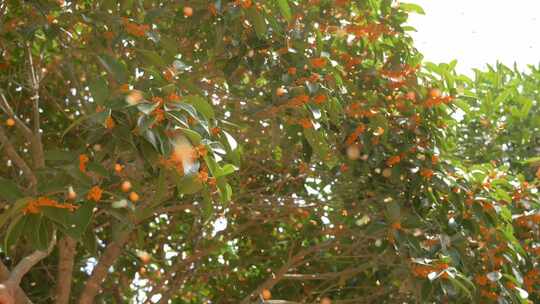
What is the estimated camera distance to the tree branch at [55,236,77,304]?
3.28m

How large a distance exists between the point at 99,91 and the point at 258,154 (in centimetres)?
243

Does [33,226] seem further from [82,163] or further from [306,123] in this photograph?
[306,123]

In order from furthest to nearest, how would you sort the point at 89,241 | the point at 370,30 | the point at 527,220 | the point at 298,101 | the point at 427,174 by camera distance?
1. the point at 527,220
2. the point at 370,30
3. the point at 427,174
4. the point at 298,101
5. the point at 89,241

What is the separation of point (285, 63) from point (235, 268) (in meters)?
1.88

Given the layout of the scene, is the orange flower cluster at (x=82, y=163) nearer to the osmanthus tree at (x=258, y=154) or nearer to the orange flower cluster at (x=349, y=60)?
the osmanthus tree at (x=258, y=154)

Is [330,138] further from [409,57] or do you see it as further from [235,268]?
[235,268]

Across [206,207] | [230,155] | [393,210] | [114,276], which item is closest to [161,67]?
[230,155]

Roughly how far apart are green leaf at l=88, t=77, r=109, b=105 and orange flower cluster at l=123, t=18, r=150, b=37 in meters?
0.79

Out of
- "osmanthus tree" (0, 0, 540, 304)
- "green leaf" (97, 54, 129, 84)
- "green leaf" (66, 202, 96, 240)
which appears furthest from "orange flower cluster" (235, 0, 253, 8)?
"green leaf" (66, 202, 96, 240)

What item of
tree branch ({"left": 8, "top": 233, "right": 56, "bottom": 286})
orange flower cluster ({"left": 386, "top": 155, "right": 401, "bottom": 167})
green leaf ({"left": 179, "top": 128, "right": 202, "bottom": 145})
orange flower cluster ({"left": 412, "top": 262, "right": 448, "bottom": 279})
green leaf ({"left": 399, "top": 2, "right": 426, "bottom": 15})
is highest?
green leaf ({"left": 399, "top": 2, "right": 426, "bottom": 15})

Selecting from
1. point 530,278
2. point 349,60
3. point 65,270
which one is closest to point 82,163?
point 65,270

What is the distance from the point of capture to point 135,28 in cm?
251

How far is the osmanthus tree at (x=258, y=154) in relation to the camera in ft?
5.86

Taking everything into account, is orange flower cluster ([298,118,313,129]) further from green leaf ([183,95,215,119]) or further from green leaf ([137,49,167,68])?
green leaf ([183,95,215,119])
